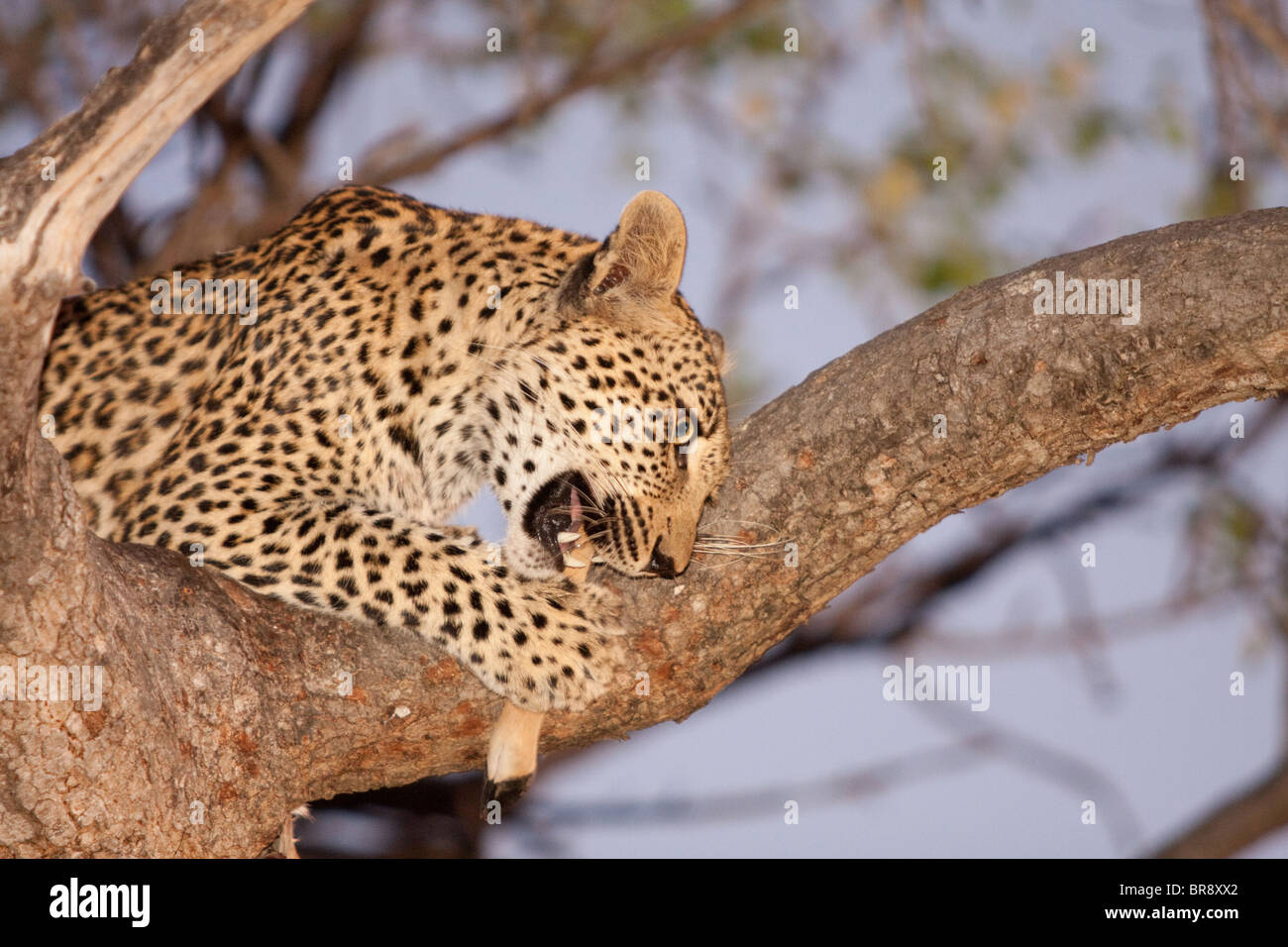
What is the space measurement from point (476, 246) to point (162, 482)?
149 centimetres

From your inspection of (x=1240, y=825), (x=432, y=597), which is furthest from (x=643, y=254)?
(x=1240, y=825)

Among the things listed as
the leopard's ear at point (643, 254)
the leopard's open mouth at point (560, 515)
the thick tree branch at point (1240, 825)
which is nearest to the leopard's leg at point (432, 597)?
the leopard's open mouth at point (560, 515)

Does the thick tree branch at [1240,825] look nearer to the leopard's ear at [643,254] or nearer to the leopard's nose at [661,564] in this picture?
the leopard's nose at [661,564]

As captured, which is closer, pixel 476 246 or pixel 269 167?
pixel 476 246

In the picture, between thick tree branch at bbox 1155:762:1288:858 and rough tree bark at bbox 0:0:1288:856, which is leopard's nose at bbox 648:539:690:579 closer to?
rough tree bark at bbox 0:0:1288:856

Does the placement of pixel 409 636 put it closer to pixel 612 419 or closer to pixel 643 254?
pixel 612 419

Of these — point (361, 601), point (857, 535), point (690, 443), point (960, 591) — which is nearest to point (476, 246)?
point (690, 443)

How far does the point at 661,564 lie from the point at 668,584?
9cm

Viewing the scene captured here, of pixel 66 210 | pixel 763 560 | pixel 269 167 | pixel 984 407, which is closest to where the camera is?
pixel 66 210

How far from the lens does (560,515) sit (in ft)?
16.0

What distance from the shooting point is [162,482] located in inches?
190

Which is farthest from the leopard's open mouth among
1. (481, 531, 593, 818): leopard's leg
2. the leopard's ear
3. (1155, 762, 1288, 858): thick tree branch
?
(1155, 762, 1288, 858): thick tree branch
